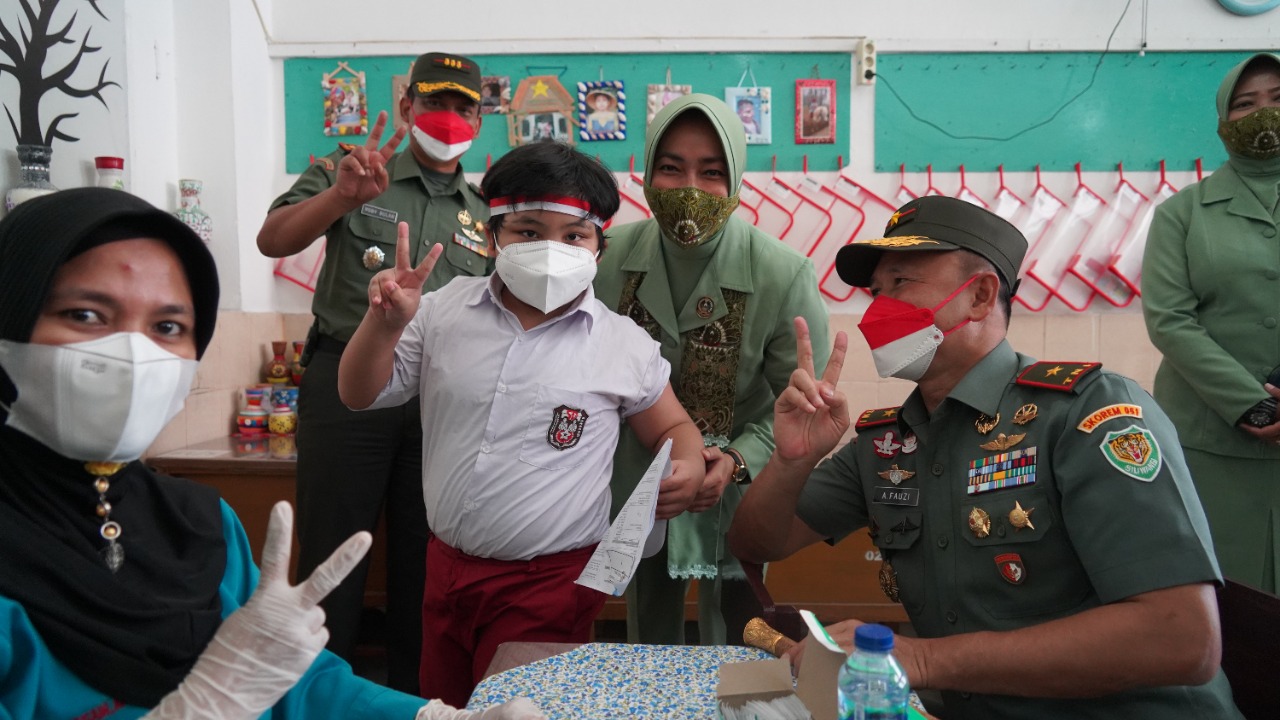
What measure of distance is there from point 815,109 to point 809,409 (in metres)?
2.60

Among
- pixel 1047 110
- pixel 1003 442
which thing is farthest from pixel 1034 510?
pixel 1047 110

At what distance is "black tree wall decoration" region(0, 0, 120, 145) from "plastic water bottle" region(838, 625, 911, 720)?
299 cm

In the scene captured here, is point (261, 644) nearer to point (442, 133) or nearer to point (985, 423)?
point (985, 423)

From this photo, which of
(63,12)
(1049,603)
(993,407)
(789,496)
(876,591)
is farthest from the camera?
(876,591)

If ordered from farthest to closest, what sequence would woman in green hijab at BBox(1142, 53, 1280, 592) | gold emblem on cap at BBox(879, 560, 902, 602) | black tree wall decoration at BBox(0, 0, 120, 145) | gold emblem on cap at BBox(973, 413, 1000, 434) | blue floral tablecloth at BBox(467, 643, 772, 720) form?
black tree wall decoration at BBox(0, 0, 120, 145), woman in green hijab at BBox(1142, 53, 1280, 592), gold emblem on cap at BBox(879, 560, 902, 602), gold emblem on cap at BBox(973, 413, 1000, 434), blue floral tablecloth at BBox(467, 643, 772, 720)

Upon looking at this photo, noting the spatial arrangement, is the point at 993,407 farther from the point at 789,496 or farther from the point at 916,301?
the point at 789,496

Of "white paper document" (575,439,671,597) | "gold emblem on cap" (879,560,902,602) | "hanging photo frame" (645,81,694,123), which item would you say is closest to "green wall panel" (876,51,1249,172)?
"hanging photo frame" (645,81,694,123)

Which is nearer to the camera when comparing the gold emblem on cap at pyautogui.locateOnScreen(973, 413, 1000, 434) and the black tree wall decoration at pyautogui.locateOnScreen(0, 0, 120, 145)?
the gold emblem on cap at pyautogui.locateOnScreen(973, 413, 1000, 434)

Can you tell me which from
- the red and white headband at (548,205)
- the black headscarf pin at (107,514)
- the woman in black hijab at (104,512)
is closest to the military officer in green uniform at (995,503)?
the red and white headband at (548,205)

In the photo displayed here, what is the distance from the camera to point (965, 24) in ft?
12.4

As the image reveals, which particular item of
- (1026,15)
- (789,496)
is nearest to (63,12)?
(789,496)

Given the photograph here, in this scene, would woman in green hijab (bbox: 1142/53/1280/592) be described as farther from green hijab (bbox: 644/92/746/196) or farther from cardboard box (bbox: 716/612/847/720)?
cardboard box (bbox: 716/612/847/720)

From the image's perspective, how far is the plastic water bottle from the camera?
2.73 feet

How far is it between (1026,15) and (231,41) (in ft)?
11.8
